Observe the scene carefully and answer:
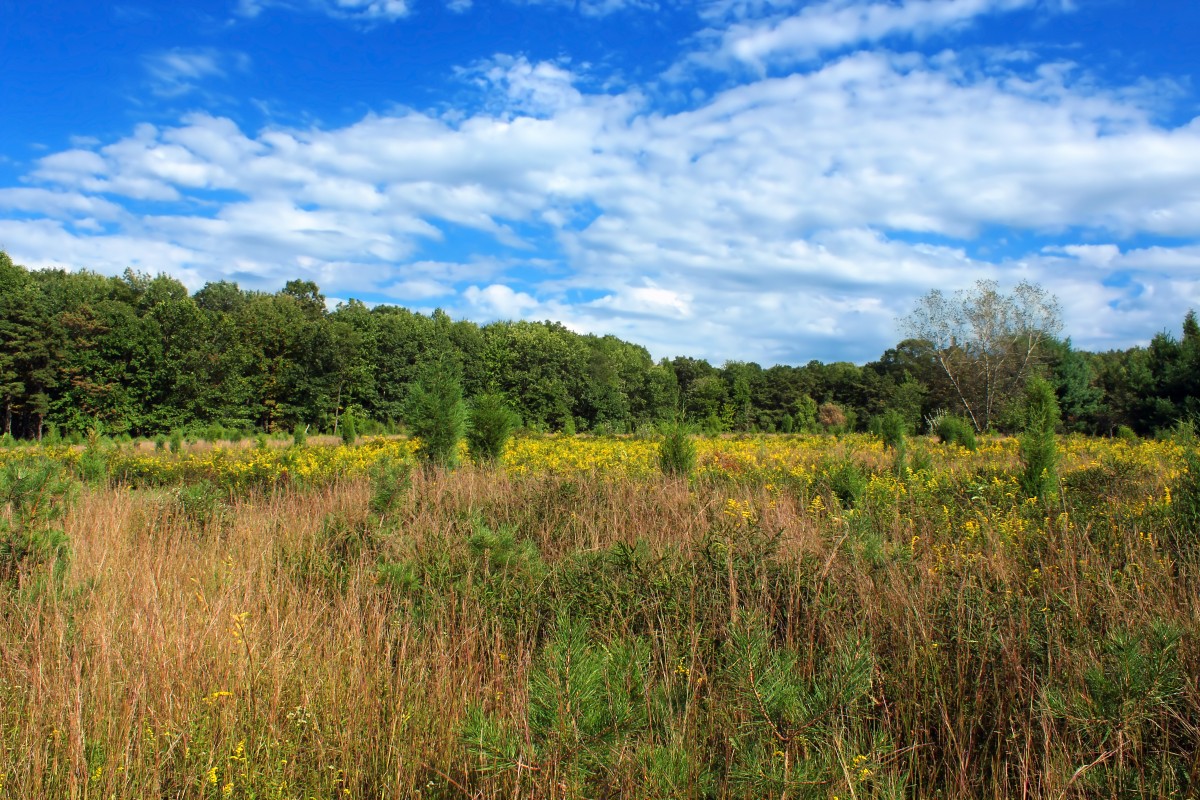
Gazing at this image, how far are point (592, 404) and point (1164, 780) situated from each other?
159 feet

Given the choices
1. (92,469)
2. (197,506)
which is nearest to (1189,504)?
(197,506)

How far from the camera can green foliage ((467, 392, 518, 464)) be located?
11508 millimetres

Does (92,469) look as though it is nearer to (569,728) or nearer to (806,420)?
(569,728)

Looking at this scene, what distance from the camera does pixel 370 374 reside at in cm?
4534

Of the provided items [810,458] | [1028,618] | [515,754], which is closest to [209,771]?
[515,754]

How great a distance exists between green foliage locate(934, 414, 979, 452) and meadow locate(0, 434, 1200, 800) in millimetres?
11509

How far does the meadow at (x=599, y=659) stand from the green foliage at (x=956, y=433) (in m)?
11.5

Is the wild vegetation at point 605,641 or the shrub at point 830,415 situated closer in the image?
the wild vegetation at point 605,641

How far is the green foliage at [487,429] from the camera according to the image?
1151cm

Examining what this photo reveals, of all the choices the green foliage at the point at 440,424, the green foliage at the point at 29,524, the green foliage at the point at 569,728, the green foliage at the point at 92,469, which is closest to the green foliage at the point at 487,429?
the green foliage at the point at 440,424

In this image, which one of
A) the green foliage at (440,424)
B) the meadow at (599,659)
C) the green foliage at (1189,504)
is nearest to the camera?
the meadow at (599,659)

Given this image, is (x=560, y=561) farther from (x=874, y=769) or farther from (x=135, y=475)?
(x=135, y=475)

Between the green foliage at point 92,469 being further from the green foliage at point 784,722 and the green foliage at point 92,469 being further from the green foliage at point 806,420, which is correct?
the green foliage at point 806,420

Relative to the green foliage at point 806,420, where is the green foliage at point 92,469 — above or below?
below
